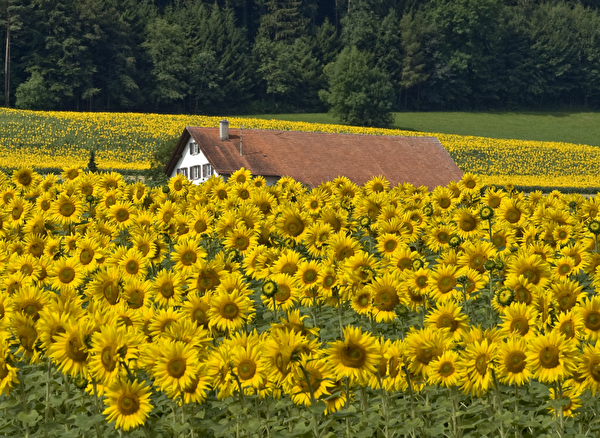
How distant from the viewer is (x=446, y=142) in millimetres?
76750

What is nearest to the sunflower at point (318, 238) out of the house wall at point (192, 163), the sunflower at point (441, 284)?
the sunflower at point (441, 284)

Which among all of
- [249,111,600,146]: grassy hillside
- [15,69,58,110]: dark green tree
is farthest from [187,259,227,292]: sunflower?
[15,69,58,110]: dark green tree

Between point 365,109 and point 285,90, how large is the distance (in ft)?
61.2

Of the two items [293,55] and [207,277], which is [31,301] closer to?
[207,277]

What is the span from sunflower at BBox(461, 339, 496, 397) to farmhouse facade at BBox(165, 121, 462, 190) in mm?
35175

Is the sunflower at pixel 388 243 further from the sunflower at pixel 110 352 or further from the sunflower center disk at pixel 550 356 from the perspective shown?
the sunflower at pixel 110 352

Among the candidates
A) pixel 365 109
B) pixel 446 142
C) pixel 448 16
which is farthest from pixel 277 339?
pixel 448 16

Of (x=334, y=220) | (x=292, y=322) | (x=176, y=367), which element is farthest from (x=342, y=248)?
(x=176, y=367)

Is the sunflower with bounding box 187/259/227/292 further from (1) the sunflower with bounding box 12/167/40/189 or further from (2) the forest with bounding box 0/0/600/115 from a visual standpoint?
(2) the forest with bounding box 0/0/600/115

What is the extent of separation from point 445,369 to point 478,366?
0.20 metres

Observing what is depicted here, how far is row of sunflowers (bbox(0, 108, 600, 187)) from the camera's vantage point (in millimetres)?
58750

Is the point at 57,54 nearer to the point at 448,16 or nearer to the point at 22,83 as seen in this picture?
the point at 22,83

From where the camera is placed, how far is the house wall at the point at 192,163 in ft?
137

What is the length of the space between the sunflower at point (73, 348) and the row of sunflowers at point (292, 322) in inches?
0.4
